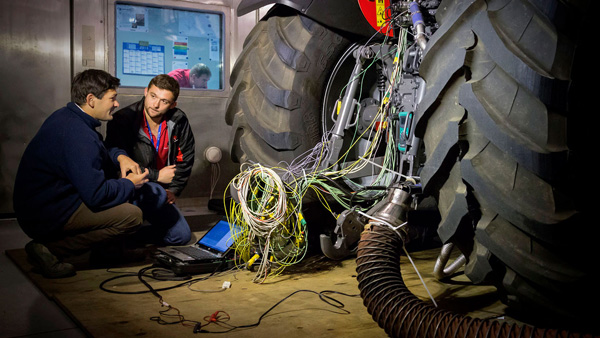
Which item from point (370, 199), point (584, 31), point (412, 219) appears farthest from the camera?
point (412, 219)

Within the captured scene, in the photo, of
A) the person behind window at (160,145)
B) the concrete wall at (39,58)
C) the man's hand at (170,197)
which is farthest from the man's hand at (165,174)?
the concrete wall at (39,58)

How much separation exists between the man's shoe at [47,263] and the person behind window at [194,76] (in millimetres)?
2460

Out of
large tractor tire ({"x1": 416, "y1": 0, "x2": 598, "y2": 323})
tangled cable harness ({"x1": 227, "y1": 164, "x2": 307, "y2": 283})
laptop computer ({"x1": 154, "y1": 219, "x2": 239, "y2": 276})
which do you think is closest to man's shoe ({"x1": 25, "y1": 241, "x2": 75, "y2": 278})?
laptop computer ({"x1": 154, "y1": 219, "x2": 239, "y2": 276})

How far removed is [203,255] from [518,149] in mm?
1978

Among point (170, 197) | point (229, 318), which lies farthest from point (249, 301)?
point (170, 197)

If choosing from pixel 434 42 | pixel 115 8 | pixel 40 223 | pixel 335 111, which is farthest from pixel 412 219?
pixel 115 8

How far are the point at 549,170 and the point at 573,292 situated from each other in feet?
1.23

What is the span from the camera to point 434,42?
2.01m

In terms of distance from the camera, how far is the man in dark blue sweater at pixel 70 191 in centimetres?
312

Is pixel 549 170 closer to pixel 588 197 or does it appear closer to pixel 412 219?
pixel 588 197

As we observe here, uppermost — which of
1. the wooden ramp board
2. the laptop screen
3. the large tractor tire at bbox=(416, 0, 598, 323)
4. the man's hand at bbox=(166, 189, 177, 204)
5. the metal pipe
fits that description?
the metal pipe

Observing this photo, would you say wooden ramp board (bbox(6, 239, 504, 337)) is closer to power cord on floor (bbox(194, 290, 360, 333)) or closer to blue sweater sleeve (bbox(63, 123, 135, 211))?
power cord on floor (bbox(194, 290, 360, 333))

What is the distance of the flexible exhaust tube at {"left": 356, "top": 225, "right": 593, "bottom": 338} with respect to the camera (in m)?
1.87

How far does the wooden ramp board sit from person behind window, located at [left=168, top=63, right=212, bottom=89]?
2.36 meters
